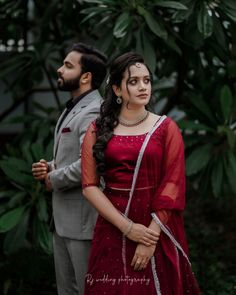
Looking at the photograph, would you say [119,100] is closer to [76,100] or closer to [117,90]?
[117,90]

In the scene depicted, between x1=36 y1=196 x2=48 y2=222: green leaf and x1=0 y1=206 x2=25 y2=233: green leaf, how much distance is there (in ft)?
0.32

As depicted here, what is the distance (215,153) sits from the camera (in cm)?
406

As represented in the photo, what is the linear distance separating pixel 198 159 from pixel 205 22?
0.88 metres

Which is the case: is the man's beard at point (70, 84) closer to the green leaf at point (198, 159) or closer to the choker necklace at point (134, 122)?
the choker necklace at point (134, 122)

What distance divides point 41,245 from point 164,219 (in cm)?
157

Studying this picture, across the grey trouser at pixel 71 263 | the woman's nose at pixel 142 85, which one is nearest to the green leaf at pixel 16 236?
the grey trouser at pixel 71 263

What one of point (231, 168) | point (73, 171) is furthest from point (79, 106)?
point (231, 168)

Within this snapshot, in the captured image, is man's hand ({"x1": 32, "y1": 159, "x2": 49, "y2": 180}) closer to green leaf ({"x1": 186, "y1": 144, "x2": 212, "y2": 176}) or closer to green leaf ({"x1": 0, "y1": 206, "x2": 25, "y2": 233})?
green leaf ({"x1": 0, "y1": 206, "x2": 25, "y2": 233})

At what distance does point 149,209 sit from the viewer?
2361 mm

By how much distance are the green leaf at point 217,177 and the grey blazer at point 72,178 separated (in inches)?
51.8

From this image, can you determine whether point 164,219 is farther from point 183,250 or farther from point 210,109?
point 210,109

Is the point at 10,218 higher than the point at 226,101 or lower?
lower

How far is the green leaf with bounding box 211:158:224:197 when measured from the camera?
3.85m

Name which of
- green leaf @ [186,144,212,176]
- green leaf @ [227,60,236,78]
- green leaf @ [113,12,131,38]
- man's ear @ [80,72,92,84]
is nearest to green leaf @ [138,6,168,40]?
green leaf @ [113,12,131,38]
